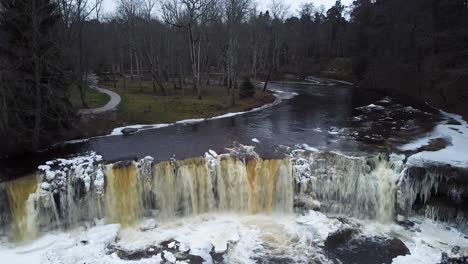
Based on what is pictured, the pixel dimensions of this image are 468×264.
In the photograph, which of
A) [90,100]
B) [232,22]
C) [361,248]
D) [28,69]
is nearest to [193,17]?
[232,22]

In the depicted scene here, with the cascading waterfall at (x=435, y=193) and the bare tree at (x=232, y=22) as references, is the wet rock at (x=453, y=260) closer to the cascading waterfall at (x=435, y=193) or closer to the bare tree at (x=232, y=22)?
the cascading waterfall at (x=435, y=193)

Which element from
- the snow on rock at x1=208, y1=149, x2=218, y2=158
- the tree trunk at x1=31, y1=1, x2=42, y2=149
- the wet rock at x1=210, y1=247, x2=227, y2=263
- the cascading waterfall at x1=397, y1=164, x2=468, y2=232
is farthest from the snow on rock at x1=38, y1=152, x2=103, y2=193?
the cascading waterfall at x1=397, y1=164, x2=468, y2=232

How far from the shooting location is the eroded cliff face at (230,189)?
45.6 ft

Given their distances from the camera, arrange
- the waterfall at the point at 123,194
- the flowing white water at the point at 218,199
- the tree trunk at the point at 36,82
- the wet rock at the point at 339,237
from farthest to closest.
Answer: the tree trunk at the point at 36,82, the waterfall at the point at 123,194, the flowing white water at the point at 218,199, the wet rock at the point at 339,237

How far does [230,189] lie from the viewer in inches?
617

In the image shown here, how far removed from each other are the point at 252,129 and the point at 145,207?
960 centimetres

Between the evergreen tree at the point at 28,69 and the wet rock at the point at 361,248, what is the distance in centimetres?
1323

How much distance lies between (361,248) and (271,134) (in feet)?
31.6

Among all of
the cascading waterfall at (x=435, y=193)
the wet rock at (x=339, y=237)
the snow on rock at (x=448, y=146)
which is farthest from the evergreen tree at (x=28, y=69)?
the snow on rock at (x=448, y=146)

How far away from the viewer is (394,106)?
30.7 m

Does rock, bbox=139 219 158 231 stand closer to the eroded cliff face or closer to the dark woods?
the eroded cliff face

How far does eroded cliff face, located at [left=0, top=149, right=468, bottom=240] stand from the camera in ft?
45.6

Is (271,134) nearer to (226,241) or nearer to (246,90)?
(226,241)

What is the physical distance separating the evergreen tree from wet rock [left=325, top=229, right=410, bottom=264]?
13226 millimetres
